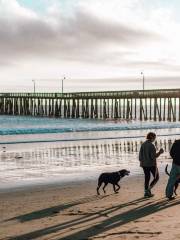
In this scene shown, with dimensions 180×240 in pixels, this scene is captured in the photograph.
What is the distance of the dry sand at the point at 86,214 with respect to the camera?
757cm

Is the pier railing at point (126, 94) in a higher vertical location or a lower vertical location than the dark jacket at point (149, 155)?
higher

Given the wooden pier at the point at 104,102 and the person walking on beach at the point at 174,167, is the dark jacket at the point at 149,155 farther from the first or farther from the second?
the wooden pier at the point at 104,102

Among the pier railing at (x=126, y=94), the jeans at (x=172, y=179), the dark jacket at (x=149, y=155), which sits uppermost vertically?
the pier railing at (x=126, y=94)

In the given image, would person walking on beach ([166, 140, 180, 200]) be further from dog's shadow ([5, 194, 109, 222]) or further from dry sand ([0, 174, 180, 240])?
dog's shadow ([5, 194, 109, 222])

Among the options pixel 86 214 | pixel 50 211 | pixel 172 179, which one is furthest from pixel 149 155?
pixel 50 211

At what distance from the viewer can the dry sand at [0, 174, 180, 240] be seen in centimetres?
757

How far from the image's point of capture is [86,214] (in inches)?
355

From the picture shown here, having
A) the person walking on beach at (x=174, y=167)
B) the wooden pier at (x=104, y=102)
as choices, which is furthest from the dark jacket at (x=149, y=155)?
the wooden pier at (x=104, y=102)

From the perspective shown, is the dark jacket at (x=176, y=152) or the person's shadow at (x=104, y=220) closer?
the person's shadow at (x=104, y=220)

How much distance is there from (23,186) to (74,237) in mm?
5231

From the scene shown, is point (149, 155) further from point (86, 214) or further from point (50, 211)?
point (50, 211)

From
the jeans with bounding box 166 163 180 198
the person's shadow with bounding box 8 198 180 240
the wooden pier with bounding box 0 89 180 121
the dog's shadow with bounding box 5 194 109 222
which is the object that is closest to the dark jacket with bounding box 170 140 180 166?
the jeans with bounding box 166 163 180 198

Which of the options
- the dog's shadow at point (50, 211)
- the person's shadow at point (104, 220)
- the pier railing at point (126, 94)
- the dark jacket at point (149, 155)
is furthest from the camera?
the pier railing at point (126, 94)

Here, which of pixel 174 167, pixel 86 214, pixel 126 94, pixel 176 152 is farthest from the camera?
pixel 126 94
